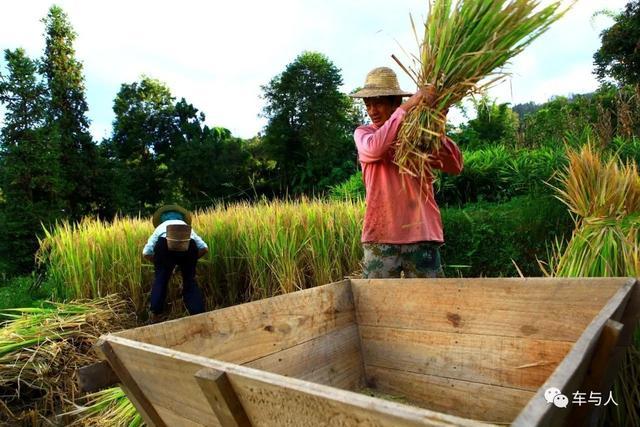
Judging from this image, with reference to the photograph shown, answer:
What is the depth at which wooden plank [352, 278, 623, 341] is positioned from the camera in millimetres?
1654

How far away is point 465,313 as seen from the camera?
1.91 metres

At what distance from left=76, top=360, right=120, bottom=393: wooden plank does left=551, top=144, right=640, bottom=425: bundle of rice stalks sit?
150 cm

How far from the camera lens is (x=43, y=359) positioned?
→ 3557 mm

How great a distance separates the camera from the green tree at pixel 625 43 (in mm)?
15438

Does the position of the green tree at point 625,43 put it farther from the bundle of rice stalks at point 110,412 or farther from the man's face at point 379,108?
the bundle of rice stalks at point 110,412

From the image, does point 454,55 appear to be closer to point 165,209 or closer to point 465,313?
point 465,313

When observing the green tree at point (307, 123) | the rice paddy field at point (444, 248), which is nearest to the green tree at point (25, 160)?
the rice paddy field at point (444, 248)

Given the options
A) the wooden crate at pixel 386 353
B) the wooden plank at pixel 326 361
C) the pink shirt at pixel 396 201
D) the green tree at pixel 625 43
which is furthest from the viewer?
the green tree at pixel 625 43

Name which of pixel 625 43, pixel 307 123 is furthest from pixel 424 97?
pixel 307 123

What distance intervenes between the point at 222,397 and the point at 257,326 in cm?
79

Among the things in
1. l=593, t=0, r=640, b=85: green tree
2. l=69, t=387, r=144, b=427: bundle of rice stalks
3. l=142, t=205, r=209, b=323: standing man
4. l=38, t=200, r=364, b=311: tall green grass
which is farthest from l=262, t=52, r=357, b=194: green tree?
l=69, t=387, r=144, b=427: bundle of rice stalks

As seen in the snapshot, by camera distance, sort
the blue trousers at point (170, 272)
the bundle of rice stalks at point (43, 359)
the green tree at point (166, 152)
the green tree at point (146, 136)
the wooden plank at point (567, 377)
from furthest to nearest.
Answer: the green tree at point (146, 136), the green tree at point (166, 152), the blue trousers at point (170, 272), the bundle of rice stalks at point (43, 359), the wooden plank at point (567, 377)

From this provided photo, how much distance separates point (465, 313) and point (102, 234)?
4.04 m

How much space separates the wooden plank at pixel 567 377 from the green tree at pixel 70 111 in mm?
16846
